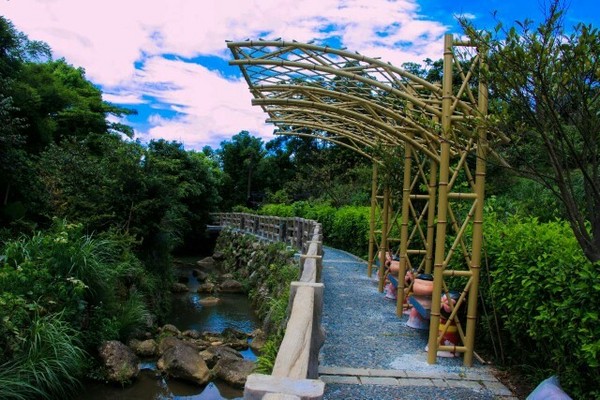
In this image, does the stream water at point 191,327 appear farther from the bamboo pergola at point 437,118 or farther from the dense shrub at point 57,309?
the bamboo pergola at point 437,118

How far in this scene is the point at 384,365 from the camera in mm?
4555

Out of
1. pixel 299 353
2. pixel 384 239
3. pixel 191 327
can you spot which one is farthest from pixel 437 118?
pixel 191 327

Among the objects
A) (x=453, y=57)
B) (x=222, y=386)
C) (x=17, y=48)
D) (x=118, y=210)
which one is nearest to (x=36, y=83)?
(x=17, y=48)

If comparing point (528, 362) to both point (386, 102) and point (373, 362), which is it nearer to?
point (373, 362)

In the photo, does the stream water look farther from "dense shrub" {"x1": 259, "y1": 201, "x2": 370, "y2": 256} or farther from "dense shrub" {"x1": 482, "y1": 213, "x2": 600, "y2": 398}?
"dense shrub" {"x1": 482, "y1": 213, "x2": 600, "y2": 398}

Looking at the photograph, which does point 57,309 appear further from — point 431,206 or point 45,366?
point 431,206

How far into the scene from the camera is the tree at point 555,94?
275 centimetres

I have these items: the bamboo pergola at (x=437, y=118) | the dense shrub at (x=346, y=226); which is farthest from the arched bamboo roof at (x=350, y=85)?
the dense shrub at (x=346, y=226)

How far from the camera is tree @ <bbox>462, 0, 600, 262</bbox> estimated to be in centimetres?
275

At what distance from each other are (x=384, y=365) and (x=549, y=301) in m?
1.72

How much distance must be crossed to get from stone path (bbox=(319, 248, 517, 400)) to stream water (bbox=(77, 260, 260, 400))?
2.36 metres

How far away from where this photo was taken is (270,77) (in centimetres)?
591

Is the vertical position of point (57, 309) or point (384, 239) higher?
point (384, 239)

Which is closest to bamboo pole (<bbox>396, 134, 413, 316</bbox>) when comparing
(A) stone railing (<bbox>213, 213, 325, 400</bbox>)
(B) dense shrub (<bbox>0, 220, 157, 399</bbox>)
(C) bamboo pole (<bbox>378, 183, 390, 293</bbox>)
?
(C) bamboo pole (<bbox>378, 183, 390, 293</bbox>)
